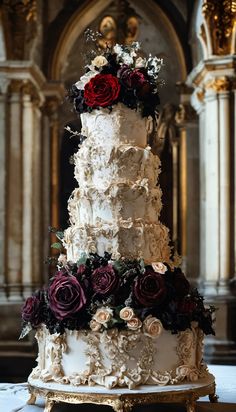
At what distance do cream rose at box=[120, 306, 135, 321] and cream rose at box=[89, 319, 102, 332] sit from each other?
159 millimetres

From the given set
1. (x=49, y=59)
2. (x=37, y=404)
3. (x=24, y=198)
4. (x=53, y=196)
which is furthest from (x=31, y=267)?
(x=37, y=404)

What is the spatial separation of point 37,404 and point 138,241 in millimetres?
1347

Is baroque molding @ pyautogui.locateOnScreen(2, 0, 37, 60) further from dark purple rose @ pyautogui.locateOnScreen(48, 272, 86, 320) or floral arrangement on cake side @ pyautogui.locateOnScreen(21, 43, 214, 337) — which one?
dark purple rose @ pyautogui.locateOnScreen(48, 272, 86, 320)

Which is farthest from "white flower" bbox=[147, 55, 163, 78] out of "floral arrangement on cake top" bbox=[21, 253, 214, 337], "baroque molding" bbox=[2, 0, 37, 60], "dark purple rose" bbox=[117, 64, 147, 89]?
"baroque molding" bbox=[2, 0, 37, 60]

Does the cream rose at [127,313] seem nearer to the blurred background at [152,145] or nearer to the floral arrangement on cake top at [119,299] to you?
the floral arrangement on cake top at [119,299]

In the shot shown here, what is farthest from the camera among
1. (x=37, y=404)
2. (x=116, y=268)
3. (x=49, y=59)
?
(x=49, y=59)

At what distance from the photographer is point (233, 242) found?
453 inches

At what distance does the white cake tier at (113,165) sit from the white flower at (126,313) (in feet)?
2.93

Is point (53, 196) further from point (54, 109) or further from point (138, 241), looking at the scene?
point (138, 241)

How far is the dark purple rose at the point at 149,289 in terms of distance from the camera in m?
5.62

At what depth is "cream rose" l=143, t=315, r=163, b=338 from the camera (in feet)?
18.4

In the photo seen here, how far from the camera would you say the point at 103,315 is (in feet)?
18.4

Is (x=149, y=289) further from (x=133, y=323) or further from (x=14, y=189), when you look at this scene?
(x=14, y=189)

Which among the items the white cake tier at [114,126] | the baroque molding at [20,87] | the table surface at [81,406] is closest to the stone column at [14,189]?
the baroque molding at [20,87]
